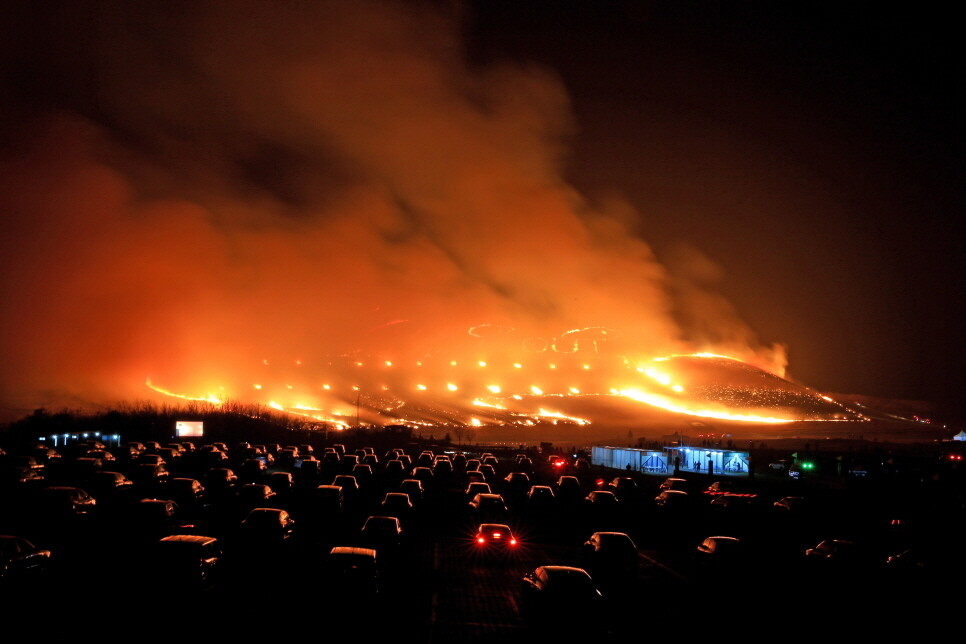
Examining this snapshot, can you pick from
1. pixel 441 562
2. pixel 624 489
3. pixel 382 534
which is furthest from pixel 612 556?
pixel 624 489

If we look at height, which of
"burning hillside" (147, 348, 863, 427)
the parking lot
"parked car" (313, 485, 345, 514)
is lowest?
the parking lot

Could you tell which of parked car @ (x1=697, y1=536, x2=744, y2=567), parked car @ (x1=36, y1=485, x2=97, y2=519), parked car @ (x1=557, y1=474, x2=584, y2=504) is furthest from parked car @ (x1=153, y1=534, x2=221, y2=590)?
parked car @ (x1=557, y1=474, x2=584, y2=504)

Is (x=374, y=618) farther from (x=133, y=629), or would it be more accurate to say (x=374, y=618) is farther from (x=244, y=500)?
(x=244, y=500)

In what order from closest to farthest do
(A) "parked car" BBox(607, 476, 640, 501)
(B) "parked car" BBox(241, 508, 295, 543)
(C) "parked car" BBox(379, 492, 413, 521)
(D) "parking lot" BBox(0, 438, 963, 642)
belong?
1. (D) "parking lot" BBox(0, 438, 963, 642)
2. (B) "parked car" BBox(241, 508, 295, 543)
3. (C) "parked car" BBox(379, 492, 413, 521)
4. (A) "parked car" BBox(607, 476, 640, 501)

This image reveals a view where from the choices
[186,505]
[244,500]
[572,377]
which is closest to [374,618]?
→ [244,500]

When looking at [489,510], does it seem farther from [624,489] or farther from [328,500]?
[624,489]

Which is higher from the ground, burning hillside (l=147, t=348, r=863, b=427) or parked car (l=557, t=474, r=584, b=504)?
burning hillside (l=147, t=348, r=863, b=427)

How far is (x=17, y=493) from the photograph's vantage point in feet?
89.8

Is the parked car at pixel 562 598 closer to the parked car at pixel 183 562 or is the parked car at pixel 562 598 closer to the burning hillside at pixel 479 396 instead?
the parked car at pixel 183 562

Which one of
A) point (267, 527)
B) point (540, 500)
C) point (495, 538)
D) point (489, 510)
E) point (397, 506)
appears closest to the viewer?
point (267, 527)

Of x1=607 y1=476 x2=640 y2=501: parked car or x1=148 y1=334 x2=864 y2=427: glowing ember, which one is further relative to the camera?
x1=148 y1=334 x2=864 y2=427: glowing ember

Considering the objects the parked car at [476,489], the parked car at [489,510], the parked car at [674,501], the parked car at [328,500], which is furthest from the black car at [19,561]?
the parked car at [674,501]

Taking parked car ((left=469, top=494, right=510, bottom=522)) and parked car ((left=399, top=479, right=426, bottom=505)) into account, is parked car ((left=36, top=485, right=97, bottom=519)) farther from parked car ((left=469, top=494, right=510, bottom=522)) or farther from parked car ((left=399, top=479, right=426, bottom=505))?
parked car ((left=399, top=479, right=426, bottom=505))

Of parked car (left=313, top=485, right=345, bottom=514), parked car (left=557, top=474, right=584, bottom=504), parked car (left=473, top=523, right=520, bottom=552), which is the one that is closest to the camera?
parked car (left=473, top=523, right=520, bottom=552)
